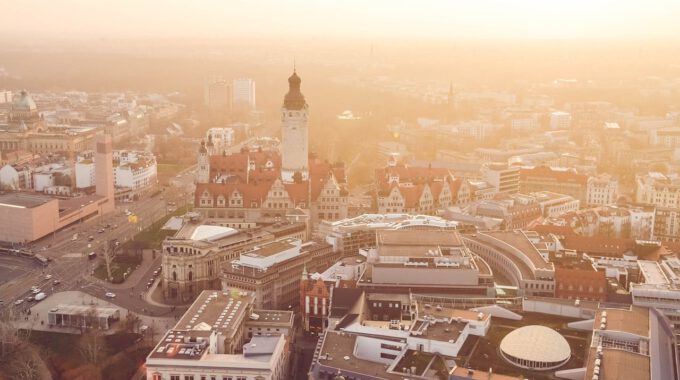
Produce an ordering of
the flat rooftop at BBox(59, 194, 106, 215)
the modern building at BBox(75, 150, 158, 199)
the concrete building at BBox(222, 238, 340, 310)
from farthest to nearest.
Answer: the modern building at BBox(75, 150, 158, 199)
the flat rooftop at BBox(59, 194, 106, 215)
the concrete building at BBox(222, 238, 340, 310)

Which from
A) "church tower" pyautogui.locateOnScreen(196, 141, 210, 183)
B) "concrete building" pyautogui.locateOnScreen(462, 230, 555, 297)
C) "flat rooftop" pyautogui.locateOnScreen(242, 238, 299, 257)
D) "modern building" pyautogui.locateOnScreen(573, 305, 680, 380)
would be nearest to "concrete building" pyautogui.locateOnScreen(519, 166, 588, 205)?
"concrete building" pyautogui.locateOnScreen(462, 230, 555, 297)

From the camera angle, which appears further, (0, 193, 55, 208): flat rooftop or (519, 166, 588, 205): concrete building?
(519, 166, 588, 205): concrete building

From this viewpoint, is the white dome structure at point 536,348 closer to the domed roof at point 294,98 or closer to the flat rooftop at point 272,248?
the flat rooftop at point 272,248

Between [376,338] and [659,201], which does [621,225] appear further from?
[376,338]

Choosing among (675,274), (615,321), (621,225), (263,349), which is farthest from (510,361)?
(621,225)

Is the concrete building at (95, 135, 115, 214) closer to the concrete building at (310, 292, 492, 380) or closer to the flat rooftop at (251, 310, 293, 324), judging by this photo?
the flat rooftop at (251, 310, 293, 324)

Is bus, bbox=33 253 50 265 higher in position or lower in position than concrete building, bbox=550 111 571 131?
lower

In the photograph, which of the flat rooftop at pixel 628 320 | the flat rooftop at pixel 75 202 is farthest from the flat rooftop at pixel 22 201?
the flat rooftop at pixel 628 320
